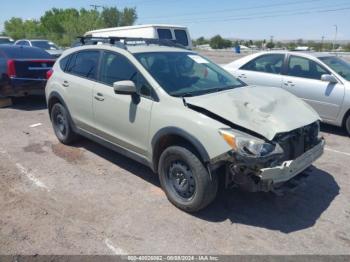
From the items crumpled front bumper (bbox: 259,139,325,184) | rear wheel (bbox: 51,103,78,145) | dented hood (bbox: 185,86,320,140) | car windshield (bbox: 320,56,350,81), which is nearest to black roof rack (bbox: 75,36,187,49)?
rear wheel (bbox: 51,103,78,145)

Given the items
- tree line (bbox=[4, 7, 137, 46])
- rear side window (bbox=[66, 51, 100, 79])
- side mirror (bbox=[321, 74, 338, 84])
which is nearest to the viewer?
rear side window (bbox=[66, 51, 100, 79])

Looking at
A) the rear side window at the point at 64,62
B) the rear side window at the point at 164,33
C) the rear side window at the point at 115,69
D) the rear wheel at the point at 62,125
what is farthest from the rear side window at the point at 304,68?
the rear side window at the point at 164,33

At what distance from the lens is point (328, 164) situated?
5.20 m

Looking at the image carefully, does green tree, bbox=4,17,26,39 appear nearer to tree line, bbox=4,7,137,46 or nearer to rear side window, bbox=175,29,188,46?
tree line, bbox=4,7,137,46

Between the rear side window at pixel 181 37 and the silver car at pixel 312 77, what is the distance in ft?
22.5

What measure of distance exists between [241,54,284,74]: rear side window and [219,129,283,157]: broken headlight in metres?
4.67

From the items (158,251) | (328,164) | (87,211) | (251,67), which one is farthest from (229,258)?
(251,67)

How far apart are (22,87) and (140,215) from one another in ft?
21.1

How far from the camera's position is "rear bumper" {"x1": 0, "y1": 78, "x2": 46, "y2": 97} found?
28.4 ft

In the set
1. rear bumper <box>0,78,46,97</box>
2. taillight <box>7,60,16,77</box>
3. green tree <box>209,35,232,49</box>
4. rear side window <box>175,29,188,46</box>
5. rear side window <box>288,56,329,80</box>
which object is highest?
rear side window <box>175,29,188,46</box>

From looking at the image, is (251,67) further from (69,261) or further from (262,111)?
(69,261)

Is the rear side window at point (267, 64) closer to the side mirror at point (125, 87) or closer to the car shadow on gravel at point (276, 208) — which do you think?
the car shadow on gravel at point (276, 208)

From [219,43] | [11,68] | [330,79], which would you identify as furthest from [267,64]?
[219,43]

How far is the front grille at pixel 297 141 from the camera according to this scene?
3.45 m
